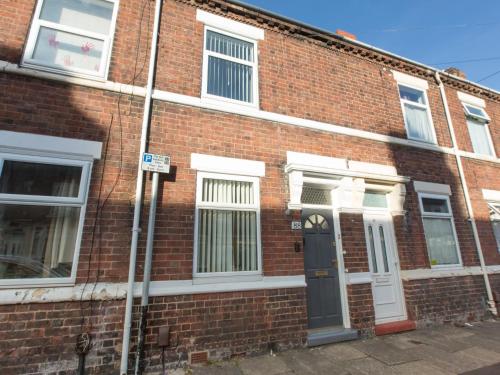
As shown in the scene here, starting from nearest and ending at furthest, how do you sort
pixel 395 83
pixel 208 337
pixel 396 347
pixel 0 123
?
1. pixel 0 123
2. pixel 208 337
3. pixel 396 347
4. pixel 395 83

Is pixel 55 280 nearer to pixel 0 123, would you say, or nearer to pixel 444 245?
pixel 0 123

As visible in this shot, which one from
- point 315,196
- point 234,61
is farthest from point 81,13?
point 315,196

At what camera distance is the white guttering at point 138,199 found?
141 inches

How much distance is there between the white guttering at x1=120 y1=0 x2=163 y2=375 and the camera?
3.58 m

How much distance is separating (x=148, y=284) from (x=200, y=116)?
2.95 m

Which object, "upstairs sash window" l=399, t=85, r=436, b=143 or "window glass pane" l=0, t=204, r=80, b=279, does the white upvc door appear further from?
"window glass pane" l=0, t=204, r=80, b=279

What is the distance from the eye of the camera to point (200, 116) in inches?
195

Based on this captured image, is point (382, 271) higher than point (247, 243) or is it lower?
lower

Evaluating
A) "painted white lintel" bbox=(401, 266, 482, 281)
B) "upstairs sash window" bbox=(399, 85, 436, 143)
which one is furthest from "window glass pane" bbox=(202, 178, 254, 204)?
"upstairs sash window" bbox=(399, 85, 436, 143)

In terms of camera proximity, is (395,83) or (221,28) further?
(395,83)

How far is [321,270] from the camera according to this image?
5.26 metres

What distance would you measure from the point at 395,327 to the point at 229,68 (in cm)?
625

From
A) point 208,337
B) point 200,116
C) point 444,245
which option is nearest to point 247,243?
point 208,337

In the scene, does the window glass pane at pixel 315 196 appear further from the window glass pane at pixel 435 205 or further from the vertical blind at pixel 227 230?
the window glass pane at pixel 435 205
